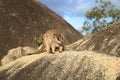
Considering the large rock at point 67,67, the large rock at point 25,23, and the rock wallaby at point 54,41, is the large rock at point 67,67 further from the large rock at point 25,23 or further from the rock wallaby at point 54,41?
the large rock at point 25,23

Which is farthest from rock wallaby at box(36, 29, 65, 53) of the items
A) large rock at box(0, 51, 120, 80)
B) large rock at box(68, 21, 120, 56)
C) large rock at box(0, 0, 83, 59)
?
large rock at box(0, 0, 83, 59)

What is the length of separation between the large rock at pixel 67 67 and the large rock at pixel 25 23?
2283 centimetres

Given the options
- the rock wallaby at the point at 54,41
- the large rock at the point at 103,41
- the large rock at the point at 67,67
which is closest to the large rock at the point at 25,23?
the large rock at the point at 103,41

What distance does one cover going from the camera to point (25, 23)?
5344cm

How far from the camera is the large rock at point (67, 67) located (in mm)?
18953

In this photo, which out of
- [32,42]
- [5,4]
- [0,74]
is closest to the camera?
[0,74]

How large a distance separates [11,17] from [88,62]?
110ft

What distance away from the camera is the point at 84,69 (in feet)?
64.5

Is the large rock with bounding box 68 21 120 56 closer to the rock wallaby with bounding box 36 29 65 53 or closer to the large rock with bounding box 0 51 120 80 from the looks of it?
the rock wallaby with bounding box 36 29 65 53

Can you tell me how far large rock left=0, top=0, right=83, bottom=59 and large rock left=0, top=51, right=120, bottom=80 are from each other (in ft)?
74.9

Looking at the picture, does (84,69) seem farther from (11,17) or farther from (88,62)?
(11,17)

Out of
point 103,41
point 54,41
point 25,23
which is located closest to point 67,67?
point 54,41

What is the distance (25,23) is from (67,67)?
33.7m

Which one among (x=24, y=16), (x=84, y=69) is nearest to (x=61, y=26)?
(x=24, y=16)
